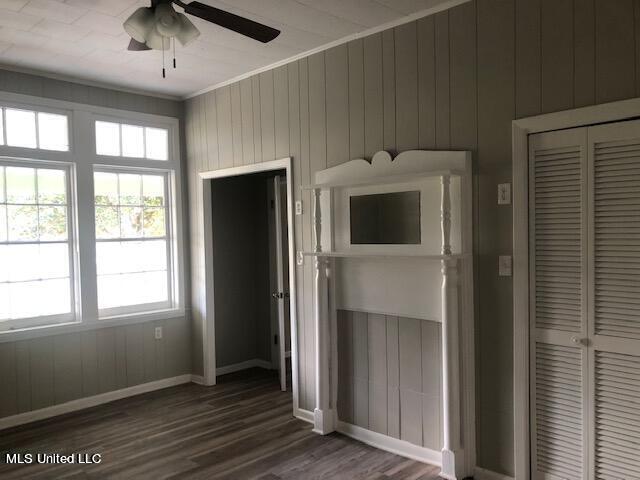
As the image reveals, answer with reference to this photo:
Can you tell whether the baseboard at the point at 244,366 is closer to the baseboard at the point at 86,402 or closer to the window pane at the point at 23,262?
the baseboard at the point at 86,402

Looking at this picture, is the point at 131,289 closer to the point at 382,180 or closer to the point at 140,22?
the point at 382,180

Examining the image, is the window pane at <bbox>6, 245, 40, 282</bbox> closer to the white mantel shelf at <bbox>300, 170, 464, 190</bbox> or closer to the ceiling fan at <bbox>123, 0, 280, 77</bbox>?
the white mantel shelf at <bbox>300, 170, 464, 190</bbox>

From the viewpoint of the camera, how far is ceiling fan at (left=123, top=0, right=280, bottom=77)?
2.33 meters

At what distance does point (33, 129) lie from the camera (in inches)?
165

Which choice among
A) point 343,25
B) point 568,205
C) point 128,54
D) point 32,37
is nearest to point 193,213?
point 128,54

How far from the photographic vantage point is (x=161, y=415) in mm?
4195

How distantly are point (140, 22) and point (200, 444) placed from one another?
269 cm

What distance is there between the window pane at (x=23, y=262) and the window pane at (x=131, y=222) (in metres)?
0.75

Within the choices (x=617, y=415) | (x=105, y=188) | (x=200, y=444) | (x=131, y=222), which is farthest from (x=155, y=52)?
(x=617, y=415)

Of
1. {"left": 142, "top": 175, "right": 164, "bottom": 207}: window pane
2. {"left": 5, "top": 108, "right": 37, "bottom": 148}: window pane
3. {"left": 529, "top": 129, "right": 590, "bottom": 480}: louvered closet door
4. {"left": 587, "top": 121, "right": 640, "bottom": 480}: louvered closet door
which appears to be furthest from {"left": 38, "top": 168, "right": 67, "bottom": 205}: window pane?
{"left": 587, "top": 121, "right": 640, "bottom": 480}: louvered closet door

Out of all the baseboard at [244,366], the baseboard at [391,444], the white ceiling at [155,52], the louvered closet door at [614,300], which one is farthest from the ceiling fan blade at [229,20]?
the baseboard at [244,366]

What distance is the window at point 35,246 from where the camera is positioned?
4.07 metres

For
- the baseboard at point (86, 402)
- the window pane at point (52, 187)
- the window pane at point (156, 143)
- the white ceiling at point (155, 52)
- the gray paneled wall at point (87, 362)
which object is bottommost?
the baseboard at point (86, 402)

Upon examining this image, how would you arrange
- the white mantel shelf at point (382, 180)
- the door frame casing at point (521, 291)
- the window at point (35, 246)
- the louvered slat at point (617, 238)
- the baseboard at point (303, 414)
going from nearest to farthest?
the louvered slat at point (617, 238) < the door frame casing at point (521, 291) < the white mantel shelf at point (382, 180) < the baseboard at point (303, 414) < the window at point (35, 246)
